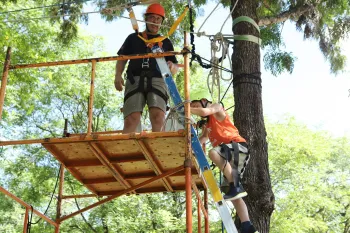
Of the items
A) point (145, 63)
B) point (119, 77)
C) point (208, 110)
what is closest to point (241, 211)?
point (208, 110)

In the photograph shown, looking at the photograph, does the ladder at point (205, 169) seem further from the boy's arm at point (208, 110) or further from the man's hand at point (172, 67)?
the man's hand at point (172, 67)

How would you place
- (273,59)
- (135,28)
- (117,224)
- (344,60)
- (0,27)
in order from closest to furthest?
(135,28) < (273,59) < (344,60) < (0,27) < (117,224)

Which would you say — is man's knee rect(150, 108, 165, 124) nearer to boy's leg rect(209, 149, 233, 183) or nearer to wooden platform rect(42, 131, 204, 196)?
wooden platform rect(42, 131, 204, 196)

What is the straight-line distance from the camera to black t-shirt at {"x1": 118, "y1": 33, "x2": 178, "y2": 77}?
5586 millimetres

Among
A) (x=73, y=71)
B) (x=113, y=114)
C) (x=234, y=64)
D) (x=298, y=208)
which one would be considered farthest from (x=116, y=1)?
(x=298, y=208)

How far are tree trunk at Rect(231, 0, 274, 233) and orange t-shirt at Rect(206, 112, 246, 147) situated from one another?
3.13ft

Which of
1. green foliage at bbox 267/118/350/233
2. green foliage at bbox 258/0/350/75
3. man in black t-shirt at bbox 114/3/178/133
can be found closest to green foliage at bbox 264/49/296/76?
green foliage at bbox 258/0/350/75

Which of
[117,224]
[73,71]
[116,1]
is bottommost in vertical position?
[117,224]

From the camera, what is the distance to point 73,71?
19594mm

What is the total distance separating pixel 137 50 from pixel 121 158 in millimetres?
1299

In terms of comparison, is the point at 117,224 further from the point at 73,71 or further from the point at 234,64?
the point at 234,64

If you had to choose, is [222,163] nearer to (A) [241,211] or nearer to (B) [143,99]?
(A) [241,211]

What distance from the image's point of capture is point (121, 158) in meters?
5.55

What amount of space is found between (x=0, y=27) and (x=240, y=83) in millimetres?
7646
